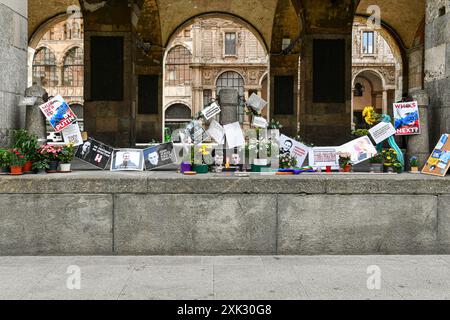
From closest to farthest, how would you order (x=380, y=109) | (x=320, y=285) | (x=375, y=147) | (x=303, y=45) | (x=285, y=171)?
(x=320, y=285)
(x=285, y=171)
(x=375, y=147)
(x=303, y=45)
(x=380, y=109)

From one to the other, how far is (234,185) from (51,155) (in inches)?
101

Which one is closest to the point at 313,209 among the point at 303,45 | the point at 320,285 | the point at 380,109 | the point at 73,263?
the point at 320,285

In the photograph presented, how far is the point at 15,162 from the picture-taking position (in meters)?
6.29

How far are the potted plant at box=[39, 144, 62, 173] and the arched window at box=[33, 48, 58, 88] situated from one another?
135ft

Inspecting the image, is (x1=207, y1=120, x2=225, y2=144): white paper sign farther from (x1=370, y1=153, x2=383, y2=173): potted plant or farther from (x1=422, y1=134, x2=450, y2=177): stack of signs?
(x1=422, y1=134, x2=450, y2=177): stack of signs

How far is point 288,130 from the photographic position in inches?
890

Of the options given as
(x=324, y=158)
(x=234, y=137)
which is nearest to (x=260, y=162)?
(x=234, y=137)

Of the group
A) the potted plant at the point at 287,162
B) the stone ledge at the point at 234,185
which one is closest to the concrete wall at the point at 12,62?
the stone ledge at the point at 234,185

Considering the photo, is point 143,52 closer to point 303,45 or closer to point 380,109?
point 303,45

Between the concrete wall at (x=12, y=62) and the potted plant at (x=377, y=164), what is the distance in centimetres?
502

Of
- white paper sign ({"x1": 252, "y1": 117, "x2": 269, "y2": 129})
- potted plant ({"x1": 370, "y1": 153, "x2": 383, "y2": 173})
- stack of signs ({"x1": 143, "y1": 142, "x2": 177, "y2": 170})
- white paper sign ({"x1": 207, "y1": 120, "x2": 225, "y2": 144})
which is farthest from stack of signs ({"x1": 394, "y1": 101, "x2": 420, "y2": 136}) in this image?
stack of signs ({"x1": 143, "y1": 142, "x2": 177, "y2": 170})

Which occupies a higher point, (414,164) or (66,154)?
(66,154)

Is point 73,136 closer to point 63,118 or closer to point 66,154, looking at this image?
point 63,118

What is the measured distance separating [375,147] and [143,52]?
1662cm
